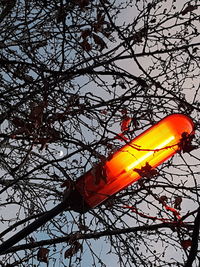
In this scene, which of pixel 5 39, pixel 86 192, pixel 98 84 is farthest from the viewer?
pixel 5 39

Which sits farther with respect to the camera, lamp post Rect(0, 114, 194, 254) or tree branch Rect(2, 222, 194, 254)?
tree branch Rect(2, 222, 194, 254)

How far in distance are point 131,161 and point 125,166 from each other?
0.04 metres

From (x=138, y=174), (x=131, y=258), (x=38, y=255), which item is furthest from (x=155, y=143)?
(x=131, y=258)

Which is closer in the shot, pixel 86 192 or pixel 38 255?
pixel 86 192

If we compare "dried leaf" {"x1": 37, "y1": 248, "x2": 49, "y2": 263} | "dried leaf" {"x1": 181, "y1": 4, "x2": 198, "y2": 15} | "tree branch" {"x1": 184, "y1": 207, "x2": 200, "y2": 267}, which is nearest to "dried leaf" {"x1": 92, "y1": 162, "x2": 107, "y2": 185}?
"tree branch" {"x1": 184, "y1": 207, "x2": 200, "y2": 267}

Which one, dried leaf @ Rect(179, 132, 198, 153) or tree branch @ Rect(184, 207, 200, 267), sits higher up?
dried leaf @ Rect(179, 132, 198, 153)

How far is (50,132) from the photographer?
11.4ft

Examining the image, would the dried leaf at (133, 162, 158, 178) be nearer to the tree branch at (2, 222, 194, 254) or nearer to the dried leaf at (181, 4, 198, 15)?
the tree branch at (2, 222, 194, 254)

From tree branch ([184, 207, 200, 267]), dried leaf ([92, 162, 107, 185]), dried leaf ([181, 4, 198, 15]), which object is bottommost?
tree branch ([184, 207, 200, 267])

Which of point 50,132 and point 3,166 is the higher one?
point 3,166

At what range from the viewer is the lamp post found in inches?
79.5

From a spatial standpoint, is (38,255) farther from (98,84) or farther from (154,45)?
(154,45)

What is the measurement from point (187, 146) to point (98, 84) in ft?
6.77

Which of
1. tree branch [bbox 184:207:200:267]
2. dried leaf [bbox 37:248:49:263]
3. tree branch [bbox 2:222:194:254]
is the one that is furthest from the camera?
dried leaf [bbox 37:248:49:263]
